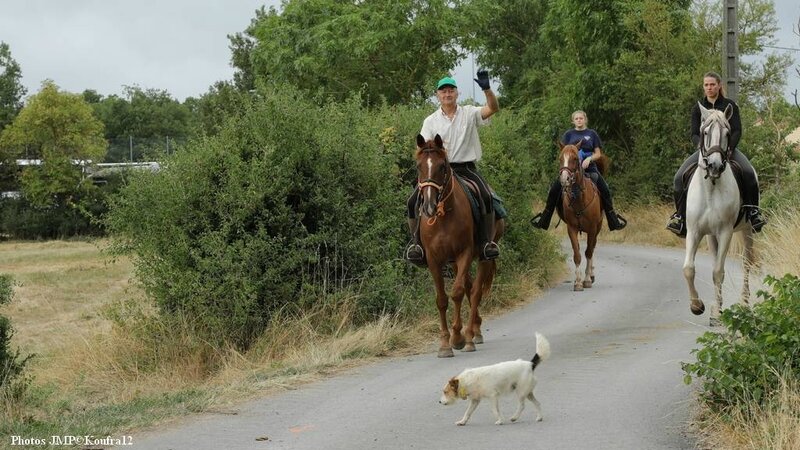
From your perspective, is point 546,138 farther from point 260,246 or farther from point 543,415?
point 543,415

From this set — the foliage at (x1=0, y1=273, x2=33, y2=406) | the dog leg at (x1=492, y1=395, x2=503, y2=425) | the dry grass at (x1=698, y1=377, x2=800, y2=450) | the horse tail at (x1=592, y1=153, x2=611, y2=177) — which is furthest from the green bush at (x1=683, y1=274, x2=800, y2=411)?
the horse tail at (x1=592, y1=153, x2=611, y2=177)

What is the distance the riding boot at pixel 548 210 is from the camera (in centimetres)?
2030

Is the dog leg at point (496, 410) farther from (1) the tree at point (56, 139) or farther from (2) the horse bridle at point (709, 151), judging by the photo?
(1) the tree at point (56, 139)

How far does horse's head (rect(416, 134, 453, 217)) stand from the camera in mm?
12141

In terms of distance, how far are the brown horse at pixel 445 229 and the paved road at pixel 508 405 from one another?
359 mm

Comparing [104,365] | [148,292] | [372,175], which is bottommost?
[104,365]

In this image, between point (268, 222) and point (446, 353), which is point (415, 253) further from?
point (268, 222)

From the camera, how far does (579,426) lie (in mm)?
8797

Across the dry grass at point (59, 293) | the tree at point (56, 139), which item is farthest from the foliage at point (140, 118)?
the dry grass at point (59, 293)

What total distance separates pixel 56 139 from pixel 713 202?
69.7 metres

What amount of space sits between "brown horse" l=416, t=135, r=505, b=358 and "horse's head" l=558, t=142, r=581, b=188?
6.72m

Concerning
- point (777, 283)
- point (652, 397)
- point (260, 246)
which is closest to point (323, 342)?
point (260, 246)

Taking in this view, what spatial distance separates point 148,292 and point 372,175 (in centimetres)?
342

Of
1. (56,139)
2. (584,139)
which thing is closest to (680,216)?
(584,139)
